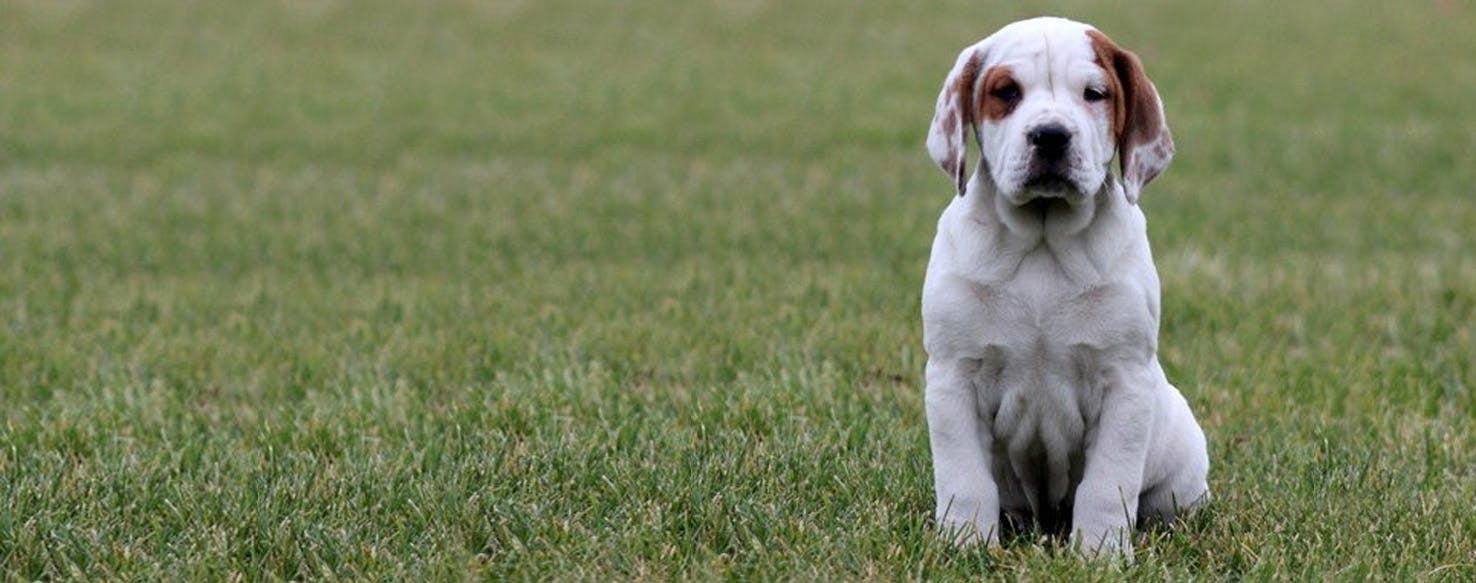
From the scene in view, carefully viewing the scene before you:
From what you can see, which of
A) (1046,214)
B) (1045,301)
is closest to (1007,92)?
(1046,214)

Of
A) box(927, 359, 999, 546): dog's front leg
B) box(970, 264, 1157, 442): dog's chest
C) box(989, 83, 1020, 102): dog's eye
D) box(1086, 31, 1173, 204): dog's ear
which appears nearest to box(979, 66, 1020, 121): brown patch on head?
box(989, 83, 1020, 102): dog's eye

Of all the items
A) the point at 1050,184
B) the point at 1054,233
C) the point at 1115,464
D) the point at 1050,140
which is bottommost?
the point at 1115,464

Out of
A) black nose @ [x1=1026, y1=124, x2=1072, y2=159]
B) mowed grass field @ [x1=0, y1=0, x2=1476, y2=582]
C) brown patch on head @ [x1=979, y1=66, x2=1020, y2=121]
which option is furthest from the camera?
mowed grass field @ [x1=0, y1=0, x2=1476, y2=582]

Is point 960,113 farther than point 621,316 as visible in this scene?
No

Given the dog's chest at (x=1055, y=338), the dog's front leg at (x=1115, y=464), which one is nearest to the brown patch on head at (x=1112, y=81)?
the dog's chest at (x=1055, y=338)

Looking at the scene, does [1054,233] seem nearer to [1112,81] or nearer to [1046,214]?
[1046,214]

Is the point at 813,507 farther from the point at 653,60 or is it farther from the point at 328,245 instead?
the point at 653,60

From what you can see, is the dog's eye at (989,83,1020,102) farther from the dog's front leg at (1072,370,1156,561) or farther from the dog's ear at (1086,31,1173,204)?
the dog's front leg at (1072,370,1156,561)

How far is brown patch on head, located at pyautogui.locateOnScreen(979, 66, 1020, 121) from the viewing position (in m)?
4.70

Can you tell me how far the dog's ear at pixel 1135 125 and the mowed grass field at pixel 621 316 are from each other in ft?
3.25

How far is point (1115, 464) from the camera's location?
16.1ft

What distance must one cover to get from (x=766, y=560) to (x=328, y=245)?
7.03m

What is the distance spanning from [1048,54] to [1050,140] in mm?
234

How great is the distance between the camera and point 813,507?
549cm
